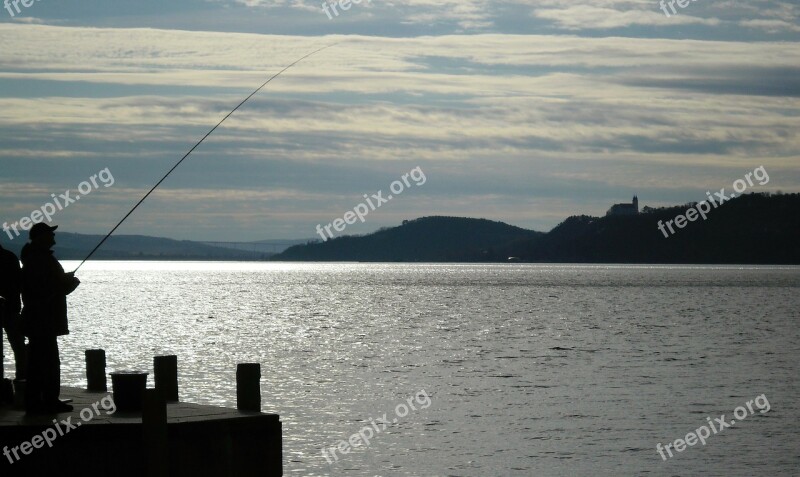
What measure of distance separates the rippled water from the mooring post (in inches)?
204

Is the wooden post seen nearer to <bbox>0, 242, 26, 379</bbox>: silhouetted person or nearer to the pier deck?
the pier deck

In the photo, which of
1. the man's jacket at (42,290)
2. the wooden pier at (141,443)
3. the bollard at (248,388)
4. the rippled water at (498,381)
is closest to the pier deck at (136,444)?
the wooden pier at (141,443)

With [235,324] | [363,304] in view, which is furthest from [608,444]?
[363,304]

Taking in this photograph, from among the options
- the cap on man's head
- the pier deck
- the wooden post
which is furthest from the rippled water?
the cap on man's head

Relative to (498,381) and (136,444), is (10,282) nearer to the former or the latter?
(136,444)

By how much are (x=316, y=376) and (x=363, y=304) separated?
70.2 meters

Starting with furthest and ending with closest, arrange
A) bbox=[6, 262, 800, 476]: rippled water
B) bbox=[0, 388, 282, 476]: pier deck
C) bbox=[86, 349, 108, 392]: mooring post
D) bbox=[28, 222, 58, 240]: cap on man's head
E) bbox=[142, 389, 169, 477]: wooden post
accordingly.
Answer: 1. bbox=[6, 262, 800, 476]: rippled water
2. bbox=[86, 349, 108, 392]: mooring post
3. bbox=[28, 222, 58, 240]: cap on man's head
4. bbox=[0, 388, 282, 476]: pier deck
5. bbox=[142, 389, 169, 477]: wooden post

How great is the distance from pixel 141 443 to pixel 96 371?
201 inches

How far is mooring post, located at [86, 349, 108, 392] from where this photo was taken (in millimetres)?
17245

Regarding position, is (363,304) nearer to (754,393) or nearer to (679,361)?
(679,361)

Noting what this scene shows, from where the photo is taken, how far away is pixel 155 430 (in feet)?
40.7

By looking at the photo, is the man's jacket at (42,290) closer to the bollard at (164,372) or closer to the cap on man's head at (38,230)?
the cap on man's head at (38,230)

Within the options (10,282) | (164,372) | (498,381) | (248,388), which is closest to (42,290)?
(10,282)

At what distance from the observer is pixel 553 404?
32.2 m
